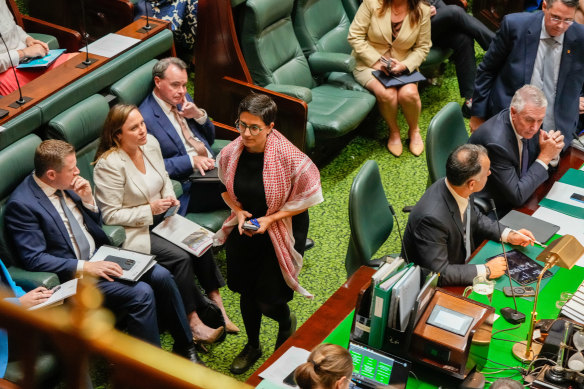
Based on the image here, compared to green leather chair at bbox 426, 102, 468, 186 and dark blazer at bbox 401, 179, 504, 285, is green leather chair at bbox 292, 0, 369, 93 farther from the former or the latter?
dark blazer at bbox 401, 179, 504, 285

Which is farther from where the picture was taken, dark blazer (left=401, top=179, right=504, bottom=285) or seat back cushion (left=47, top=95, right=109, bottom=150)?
seat back cushion (left=47, top=95, right=109, bottom=150)

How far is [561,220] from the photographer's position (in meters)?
3.76

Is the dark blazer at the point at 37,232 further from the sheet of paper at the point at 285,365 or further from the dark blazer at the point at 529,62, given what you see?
the dark blazer at the point at 529,62

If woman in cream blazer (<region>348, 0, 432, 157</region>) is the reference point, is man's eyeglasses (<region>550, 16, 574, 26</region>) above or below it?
above

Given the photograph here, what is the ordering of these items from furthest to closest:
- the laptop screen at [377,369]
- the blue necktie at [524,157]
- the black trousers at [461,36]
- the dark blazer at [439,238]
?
1. the black trousers at [461,36]
2. the blue necktie at [524,157]
3. the dark blazer at [439,238]
4. the laptop screen at [377,369]

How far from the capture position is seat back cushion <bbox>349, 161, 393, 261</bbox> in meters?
3.55

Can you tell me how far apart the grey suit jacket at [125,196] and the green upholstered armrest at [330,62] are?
1.92m

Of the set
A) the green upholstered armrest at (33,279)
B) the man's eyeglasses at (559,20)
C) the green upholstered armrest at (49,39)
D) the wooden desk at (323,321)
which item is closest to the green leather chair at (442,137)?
the man's eyeglasses at (559,20)

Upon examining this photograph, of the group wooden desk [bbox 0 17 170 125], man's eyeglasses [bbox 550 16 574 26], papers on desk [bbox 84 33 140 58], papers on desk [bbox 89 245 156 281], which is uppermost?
man's eyeglasses [bbox 550 16 574 26]

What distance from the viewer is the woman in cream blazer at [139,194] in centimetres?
374

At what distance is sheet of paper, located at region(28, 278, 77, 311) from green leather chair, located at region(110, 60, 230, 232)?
0.90 m

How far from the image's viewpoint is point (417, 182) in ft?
17.5

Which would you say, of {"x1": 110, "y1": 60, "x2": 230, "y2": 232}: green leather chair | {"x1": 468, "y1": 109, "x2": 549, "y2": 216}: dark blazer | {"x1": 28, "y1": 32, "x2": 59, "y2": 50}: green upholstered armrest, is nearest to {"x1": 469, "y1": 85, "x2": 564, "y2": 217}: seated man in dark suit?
{"x1": 468, "y1": 109, "x2": 549, "y2": 216}: dark blazer

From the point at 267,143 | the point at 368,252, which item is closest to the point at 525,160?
the point at 368,252
